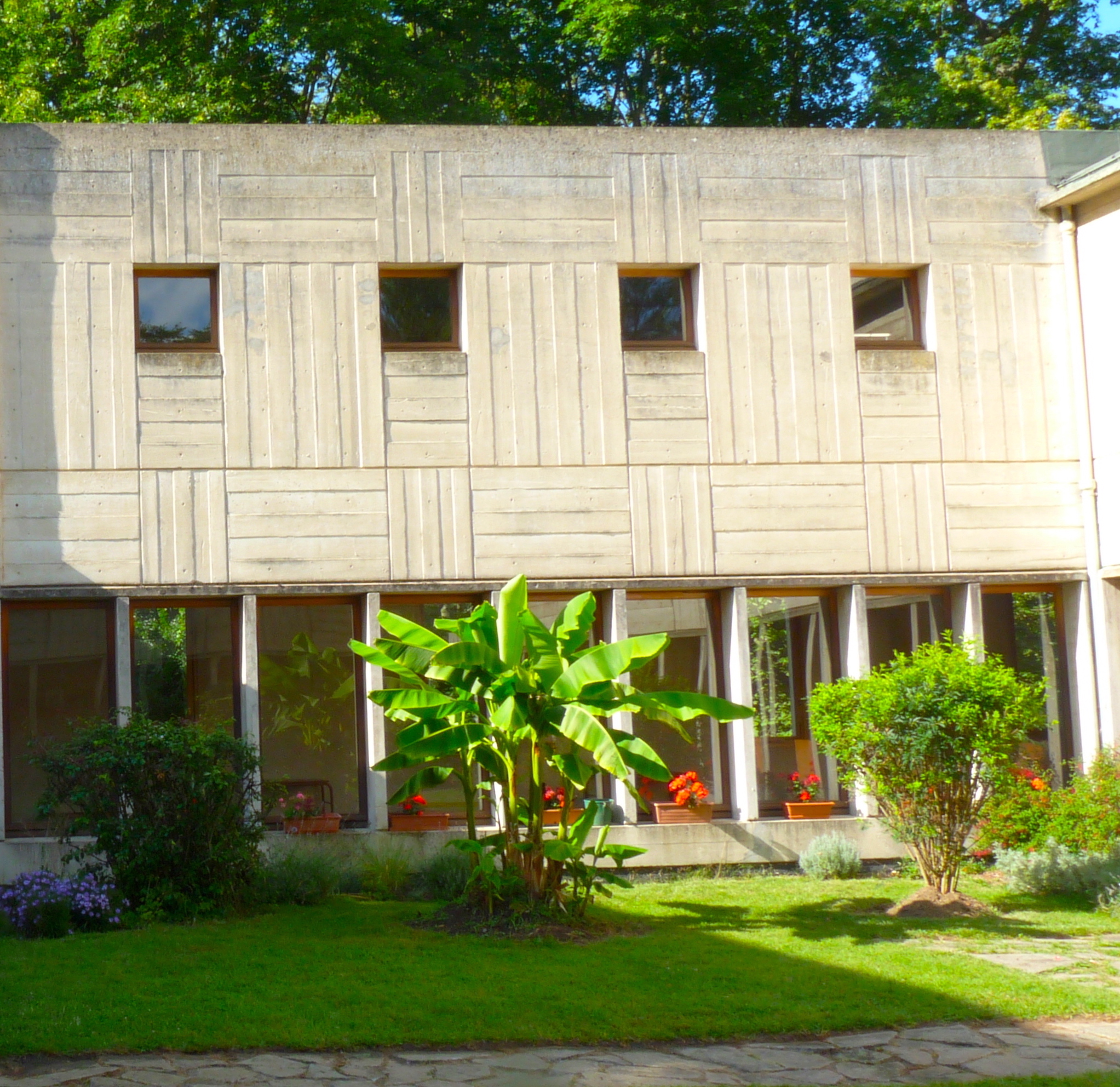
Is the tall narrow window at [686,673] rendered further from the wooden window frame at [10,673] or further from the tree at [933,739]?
the wooden window frame at [10,673]

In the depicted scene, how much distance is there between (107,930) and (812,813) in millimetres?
6858

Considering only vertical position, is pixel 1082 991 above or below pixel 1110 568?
below

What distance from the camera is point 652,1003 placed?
8.70 meters

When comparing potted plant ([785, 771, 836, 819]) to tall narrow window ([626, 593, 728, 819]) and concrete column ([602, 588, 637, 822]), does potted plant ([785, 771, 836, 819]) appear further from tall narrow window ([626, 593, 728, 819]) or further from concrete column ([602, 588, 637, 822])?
concrete column ([602, 588, 637, 822])

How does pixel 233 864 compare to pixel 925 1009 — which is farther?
pixel 233 864

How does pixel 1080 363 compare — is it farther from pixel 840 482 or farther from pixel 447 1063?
pixel 447 1063

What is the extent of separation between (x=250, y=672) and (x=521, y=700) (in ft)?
12.9

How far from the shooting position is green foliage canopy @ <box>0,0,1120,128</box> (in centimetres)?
2378

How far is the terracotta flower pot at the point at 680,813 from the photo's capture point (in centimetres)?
1431

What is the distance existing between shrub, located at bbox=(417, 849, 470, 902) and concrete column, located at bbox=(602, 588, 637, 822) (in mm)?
1776

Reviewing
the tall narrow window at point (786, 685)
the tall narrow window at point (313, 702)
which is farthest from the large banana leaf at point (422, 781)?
the tall narrow window at point (786, 685)

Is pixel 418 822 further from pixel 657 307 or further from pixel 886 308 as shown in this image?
pixel 886 308

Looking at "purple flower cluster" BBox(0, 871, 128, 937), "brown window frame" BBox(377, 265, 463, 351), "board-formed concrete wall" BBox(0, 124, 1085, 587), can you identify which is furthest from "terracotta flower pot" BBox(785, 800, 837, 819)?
"purple flower cluster" BBox(0, 871, 128, 937)

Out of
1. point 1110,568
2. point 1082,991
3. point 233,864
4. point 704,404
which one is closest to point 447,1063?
point 1082,991
